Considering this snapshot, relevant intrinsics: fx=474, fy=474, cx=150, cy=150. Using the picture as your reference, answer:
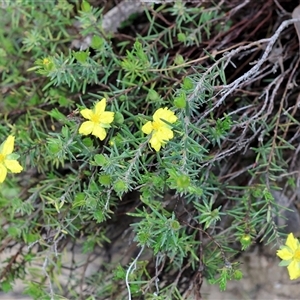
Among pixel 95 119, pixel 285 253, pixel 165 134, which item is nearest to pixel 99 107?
pixel 95 119

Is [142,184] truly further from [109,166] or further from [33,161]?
[33,161]

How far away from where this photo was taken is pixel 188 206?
1.05m

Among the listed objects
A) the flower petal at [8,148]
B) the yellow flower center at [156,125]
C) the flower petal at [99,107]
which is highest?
the flower petal at [99,107]

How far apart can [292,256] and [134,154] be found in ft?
1.08

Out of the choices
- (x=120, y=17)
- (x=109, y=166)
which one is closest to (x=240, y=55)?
(x=120, y=17)

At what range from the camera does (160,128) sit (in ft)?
2.53

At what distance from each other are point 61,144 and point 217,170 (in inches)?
17.1

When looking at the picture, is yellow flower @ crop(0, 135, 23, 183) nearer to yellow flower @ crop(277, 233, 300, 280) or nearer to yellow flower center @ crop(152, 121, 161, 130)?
yellow flower center @ crop(152, 121, 161, 130)

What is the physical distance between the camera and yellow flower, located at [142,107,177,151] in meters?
0.76

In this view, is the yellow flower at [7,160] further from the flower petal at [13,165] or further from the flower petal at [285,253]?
the flower petal at [285,253]

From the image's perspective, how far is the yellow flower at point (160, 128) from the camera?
0.76 metres

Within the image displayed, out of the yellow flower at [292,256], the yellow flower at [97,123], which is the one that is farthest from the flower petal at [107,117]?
the yellow flower at [292,256]

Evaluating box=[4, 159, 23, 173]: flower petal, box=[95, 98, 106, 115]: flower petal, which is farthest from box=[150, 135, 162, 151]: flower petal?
box=[4, 159, 23, 173]: flower petal

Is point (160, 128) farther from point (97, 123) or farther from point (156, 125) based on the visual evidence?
point (97, 123)
